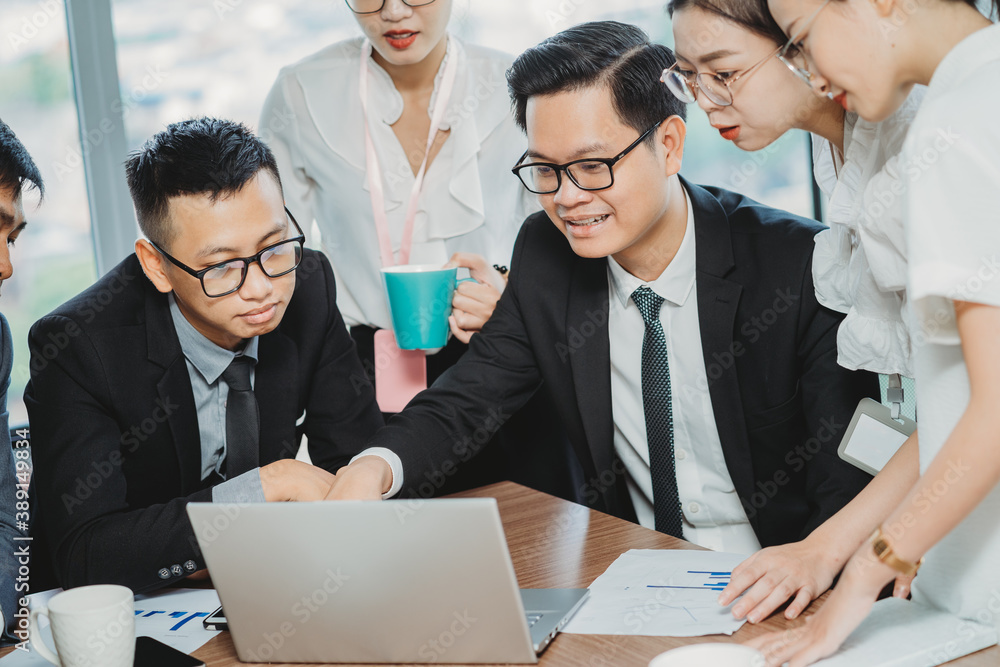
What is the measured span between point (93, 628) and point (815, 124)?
120cm

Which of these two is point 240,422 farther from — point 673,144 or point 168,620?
point 673,144

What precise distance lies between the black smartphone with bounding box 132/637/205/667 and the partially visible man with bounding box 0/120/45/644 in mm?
430

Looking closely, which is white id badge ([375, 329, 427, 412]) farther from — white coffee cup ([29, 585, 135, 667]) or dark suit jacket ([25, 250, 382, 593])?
white coffee cup ([29, 585, 135, 667])

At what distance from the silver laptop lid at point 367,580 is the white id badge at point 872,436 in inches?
27.4

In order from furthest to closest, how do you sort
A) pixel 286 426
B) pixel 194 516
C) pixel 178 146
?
pixel 286 426
pixel 178 146
pixel 194 516

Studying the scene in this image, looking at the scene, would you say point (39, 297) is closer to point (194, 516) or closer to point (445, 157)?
point (445, 157)

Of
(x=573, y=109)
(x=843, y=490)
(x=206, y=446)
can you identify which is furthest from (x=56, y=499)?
(x=843, y=490)

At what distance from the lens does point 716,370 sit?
1814mm

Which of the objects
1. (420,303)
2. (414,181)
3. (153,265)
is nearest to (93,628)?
(153,265)

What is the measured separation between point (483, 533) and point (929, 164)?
610 millimetres

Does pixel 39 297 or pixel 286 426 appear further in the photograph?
pixel 39 297

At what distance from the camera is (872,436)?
1.55 meters

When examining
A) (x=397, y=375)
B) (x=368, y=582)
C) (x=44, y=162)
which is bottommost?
(x=368, y=582)

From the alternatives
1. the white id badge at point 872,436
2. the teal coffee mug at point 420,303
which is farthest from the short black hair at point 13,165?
the white id badge at point 872,436
